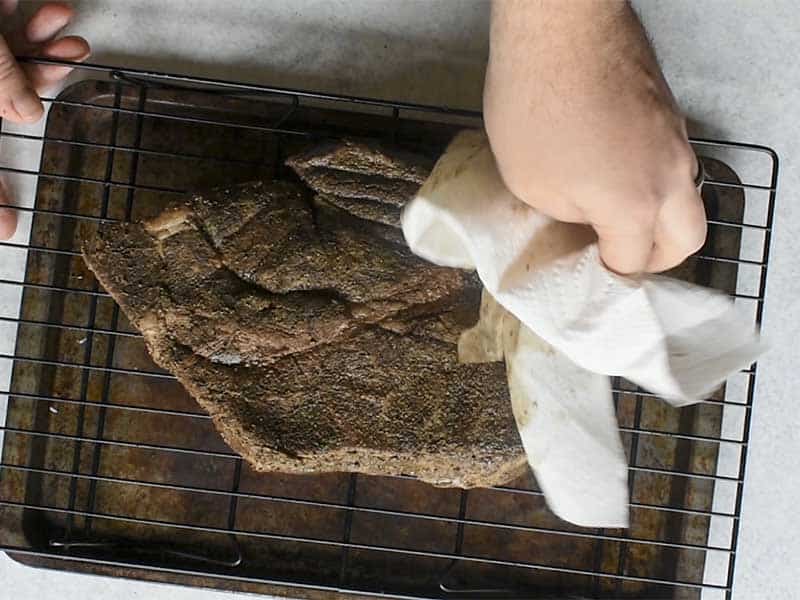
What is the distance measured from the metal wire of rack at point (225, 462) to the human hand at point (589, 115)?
1.63ft

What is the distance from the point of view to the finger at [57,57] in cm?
117

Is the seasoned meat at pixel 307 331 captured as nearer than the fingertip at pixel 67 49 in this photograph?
Yes

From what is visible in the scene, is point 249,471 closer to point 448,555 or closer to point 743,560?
point 448,555

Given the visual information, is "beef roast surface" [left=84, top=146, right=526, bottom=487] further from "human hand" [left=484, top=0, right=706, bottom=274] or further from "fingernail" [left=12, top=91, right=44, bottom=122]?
"human hand" [left=484, top=0, right=706, bottom=274]

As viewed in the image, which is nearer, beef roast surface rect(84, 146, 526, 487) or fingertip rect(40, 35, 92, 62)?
beef roast surface rect(84, 146, 526, 487)

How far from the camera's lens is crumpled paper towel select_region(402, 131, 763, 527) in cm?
85

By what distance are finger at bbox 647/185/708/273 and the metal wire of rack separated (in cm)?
41

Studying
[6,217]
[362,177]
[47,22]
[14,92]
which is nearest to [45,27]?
[47,22]

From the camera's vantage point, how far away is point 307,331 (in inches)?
40.0

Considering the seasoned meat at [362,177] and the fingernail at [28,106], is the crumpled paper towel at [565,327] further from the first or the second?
→ the fingernail at [28,106]

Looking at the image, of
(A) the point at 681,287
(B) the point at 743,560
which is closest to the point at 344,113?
(A) the point at 681,287

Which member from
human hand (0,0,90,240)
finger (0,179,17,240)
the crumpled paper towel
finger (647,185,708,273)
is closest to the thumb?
human hand (0,0,90,240)

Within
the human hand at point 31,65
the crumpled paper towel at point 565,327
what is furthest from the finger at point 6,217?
the crumpled paper towel at point 565,327

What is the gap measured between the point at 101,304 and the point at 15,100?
29 cm
